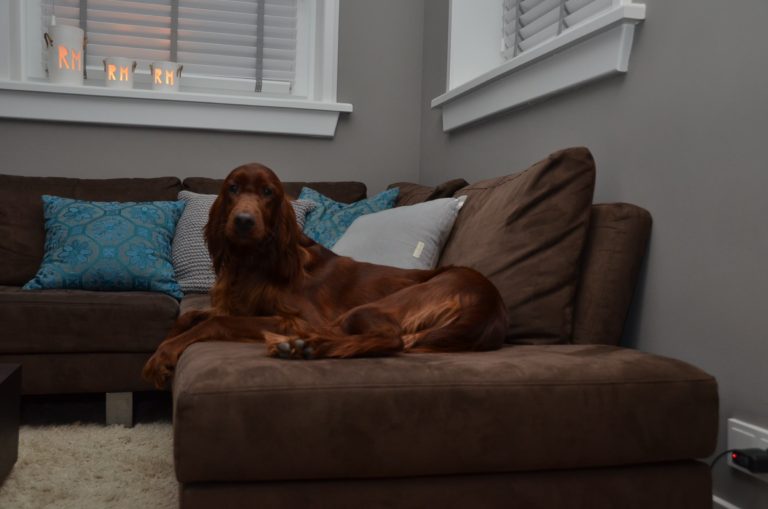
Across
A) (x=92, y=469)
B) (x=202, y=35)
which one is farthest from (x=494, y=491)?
(x=202, y=35)

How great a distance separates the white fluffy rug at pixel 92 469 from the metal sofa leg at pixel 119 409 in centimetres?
4

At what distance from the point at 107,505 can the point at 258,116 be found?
7.04 ft

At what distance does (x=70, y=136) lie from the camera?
3.44 meters

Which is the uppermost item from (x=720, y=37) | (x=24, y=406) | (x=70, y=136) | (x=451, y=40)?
(x=451, y=40)

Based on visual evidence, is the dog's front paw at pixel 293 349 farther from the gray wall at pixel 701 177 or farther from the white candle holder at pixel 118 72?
the white candle holder at pixel 118 72

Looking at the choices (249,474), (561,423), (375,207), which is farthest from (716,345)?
(375,207)

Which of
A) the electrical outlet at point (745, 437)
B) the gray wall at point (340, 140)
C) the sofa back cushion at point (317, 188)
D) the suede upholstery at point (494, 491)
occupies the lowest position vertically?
the suede upholstery at point (494, 491)

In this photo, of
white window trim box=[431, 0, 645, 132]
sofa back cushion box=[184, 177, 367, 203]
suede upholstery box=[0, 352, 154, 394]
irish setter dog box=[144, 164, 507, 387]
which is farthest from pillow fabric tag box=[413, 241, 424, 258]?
sofa back cushion box=[184, 177, 367, 203]

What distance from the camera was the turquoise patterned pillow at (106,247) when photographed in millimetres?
2629

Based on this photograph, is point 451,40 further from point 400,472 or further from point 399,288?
point 400,472

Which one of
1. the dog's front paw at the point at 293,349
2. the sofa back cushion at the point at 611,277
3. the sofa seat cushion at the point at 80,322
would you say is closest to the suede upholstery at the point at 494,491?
the dog's front paw at the point at 293,349

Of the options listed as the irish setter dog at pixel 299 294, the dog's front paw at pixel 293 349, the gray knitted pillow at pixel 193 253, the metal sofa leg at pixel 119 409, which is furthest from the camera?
the gray knitted pillow at pixel 193 253

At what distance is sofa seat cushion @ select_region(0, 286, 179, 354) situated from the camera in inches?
94.3

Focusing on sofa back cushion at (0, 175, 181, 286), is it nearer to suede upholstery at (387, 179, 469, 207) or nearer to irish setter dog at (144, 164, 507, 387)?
suede upholstery at (387, 179, 469, 207)
